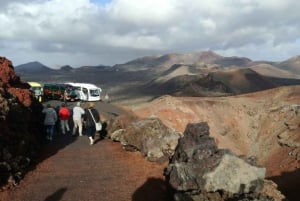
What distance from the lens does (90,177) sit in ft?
46.5

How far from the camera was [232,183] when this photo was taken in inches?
443

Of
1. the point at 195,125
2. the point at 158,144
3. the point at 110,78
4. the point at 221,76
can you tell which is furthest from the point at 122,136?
the point at 110,78

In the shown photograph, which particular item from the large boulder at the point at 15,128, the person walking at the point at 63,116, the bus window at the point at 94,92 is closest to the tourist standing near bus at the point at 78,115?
the person walking at the point at 63,116

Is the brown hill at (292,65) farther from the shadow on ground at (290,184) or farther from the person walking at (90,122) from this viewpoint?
the person walking at (90,122)

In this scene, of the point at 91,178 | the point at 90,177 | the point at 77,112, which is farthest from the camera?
the point at 77,112

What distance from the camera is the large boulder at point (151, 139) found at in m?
16.8

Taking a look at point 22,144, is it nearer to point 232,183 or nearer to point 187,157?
point 187,157

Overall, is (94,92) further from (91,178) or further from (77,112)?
(91,178)

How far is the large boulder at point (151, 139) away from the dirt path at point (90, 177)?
0.37m

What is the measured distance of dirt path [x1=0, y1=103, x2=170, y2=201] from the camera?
12328mm

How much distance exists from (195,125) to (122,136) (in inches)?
226

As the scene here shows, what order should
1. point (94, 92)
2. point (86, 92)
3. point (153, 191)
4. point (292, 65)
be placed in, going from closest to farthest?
1. point (153, 191)
2. point (86, 92)
3. point (94, 92)
4. point (292, 65)

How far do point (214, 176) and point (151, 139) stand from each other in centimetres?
636

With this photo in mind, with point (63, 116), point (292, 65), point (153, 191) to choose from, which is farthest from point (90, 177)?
point (292, 65)
